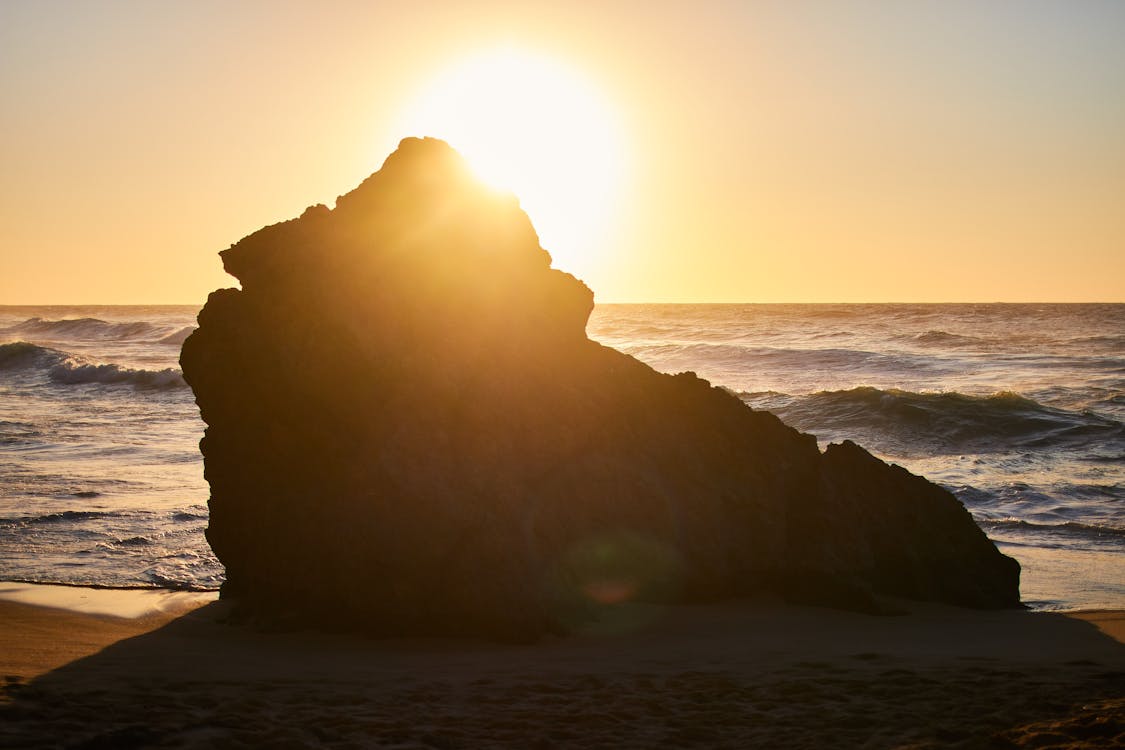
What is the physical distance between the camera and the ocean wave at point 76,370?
35.1 m

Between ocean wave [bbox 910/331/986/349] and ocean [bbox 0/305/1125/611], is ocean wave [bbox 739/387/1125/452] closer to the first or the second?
ocean [bbox 0/305/1125/611]

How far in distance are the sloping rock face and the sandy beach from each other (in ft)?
1.37

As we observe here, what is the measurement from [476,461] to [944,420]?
18.3 m

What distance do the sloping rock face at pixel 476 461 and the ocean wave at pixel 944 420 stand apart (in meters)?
13.1

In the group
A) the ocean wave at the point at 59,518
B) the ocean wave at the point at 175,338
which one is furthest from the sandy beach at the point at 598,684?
the ocean wave at the point at 175,338

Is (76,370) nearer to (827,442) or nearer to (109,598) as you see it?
(827,442)

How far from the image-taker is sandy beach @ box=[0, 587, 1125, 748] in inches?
216

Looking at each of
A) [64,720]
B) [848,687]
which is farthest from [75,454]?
[848,687]

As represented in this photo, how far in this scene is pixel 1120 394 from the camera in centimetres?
2967

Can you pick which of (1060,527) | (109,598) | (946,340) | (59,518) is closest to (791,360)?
(946,340)

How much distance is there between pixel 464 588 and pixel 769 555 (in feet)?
9.03

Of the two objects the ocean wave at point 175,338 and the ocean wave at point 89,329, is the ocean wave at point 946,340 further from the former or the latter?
the ocean wave at point 89,329

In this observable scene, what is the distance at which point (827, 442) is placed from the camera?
22.5 metres

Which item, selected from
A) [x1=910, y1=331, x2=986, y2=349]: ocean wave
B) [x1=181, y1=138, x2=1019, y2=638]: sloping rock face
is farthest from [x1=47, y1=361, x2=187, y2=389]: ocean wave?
[x1=910, y1=331, x2=986, y2=349]: ocean wave
